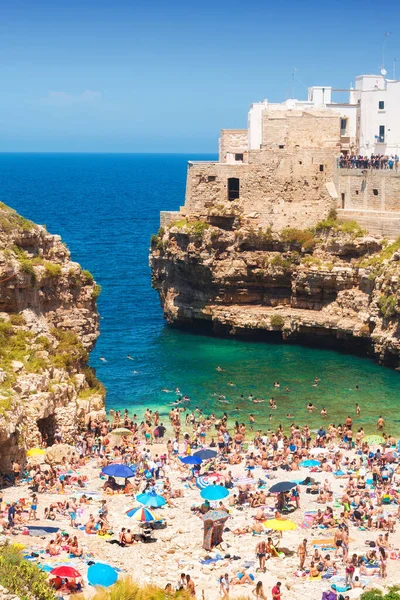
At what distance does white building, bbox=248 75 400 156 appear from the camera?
6869 cm

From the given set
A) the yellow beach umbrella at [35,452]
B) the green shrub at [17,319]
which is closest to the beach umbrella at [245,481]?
the yellow beach umbrella at [35,452]

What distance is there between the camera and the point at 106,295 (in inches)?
3009

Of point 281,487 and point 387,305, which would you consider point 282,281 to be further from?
point 281,487

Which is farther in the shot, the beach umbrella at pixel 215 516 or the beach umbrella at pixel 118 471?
the beach umbrella at pixel 118 471

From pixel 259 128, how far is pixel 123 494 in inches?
1665

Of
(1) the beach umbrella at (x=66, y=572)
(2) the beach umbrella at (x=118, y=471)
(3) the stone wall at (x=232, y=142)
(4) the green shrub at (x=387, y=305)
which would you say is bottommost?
(2) the beach umbrella at (x=118, y=471)

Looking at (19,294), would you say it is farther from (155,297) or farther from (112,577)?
(155,297)

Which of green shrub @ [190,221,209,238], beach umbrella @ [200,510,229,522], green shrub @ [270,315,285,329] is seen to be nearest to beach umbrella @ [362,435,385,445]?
beach umbrella @ [200,510,229,522]

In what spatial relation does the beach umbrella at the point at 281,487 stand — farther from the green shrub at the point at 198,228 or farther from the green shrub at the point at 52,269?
the green shrub at the point at 198,228

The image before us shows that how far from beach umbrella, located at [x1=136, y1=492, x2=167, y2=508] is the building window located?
3400 centimetres

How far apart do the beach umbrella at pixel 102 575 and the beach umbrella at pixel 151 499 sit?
19.2ft

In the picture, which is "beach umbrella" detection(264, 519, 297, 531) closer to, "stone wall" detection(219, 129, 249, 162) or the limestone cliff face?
the limestone cliff face

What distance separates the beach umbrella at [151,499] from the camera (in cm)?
3224

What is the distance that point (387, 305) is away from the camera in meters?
53.8
